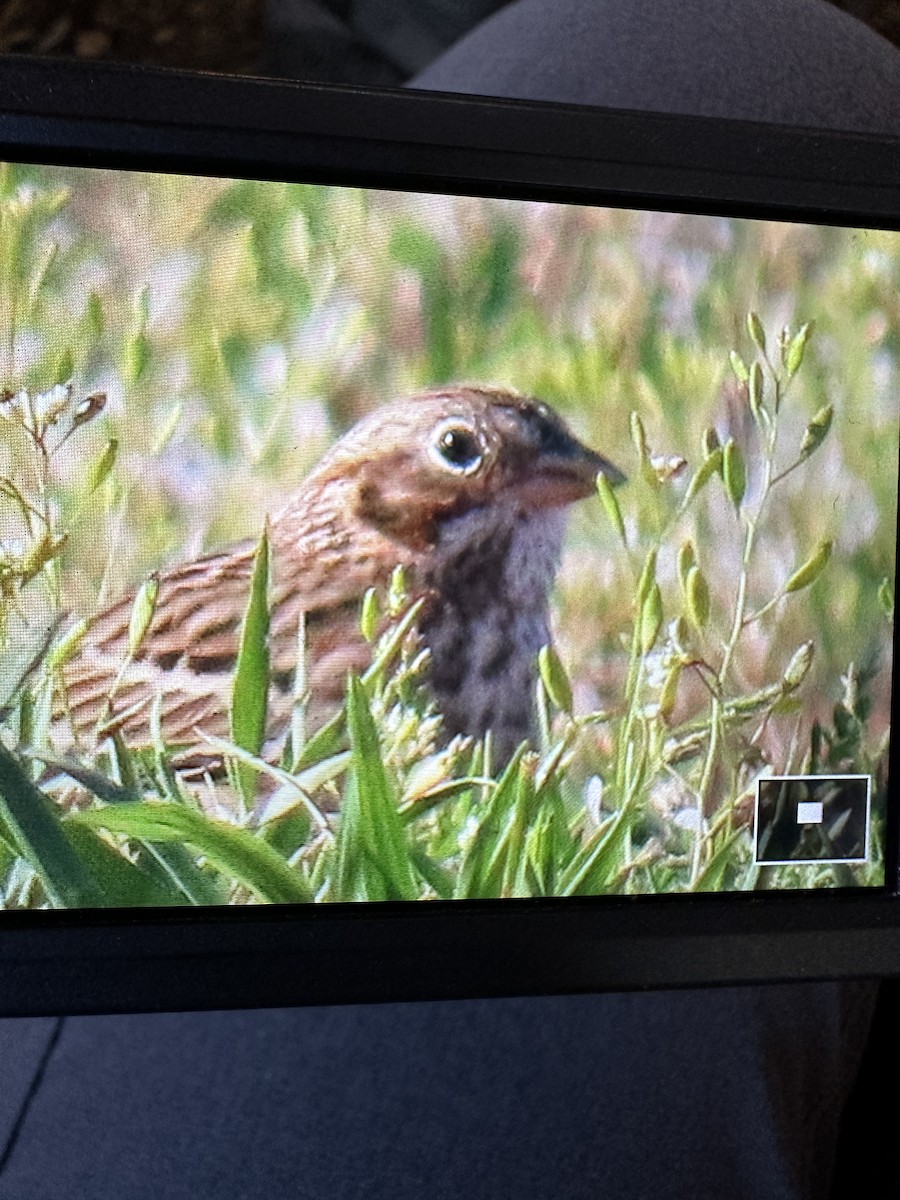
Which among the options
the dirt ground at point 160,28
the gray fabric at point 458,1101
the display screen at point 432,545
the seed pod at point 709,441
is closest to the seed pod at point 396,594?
the display screen at point 432,545

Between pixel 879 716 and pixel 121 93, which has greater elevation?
pixel 121 93

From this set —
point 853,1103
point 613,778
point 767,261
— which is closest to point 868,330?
point 767,261

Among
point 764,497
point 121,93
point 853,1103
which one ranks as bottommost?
point 853,1103

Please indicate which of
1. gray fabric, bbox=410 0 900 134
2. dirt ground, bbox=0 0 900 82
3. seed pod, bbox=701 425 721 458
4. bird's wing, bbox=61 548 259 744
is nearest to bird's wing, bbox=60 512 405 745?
bird's wing, bbox=61 548 259 744

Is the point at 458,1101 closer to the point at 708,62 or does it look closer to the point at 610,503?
the point at 610,503

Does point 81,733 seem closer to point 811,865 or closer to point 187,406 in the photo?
point 187,406

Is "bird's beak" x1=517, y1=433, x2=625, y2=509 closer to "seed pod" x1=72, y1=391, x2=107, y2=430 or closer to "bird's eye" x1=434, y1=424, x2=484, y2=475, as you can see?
"bird's eye" x1=434, y1=424, x2=484, y2=475

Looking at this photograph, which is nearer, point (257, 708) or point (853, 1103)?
point (257, 708)
